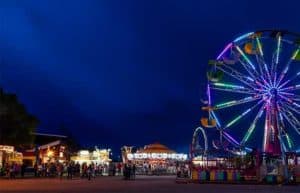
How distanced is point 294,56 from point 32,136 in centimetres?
3880

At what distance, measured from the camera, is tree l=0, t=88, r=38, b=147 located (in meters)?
75.2

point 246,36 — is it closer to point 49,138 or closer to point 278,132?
point 278,132

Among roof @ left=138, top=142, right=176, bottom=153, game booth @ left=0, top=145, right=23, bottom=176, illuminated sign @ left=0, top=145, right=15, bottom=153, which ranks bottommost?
game booth @ left=0, top=145, right=23, bottom=176

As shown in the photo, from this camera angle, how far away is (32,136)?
81.0 meters

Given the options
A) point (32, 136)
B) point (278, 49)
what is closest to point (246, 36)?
point (278, 49)

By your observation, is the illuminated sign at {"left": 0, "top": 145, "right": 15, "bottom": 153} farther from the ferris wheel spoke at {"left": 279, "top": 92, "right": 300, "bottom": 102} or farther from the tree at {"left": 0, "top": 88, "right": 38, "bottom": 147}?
the ferris wheel spoke at {"left": 279, "top": 92, "right": 300, "bottom": 102}

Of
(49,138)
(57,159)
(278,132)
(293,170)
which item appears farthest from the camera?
(49,138)

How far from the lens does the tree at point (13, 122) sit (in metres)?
75.2

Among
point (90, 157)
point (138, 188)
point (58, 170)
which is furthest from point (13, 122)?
point (138, 188)

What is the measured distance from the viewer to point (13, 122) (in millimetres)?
75875

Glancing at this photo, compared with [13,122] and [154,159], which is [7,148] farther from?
[154,159]

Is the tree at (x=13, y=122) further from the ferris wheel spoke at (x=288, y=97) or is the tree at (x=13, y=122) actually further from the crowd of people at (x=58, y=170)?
the ferris wheel spoke at (x=288, y=97)

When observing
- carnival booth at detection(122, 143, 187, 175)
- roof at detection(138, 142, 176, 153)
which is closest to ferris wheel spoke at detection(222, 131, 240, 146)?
carnival booth at detection(122, 143, 187, 175)

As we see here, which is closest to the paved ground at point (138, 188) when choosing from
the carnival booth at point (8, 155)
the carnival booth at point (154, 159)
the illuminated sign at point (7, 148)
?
the illuminated sign at point (7, 148)
